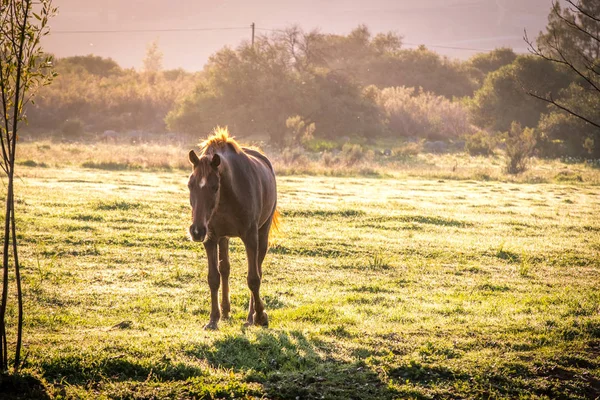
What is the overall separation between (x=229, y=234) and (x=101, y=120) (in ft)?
171

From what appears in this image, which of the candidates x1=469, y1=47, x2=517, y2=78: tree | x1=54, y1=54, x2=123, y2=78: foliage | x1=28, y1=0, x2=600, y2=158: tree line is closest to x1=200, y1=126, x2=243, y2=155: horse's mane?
x1=28, y1=0, x2=600, y2=158: tree line

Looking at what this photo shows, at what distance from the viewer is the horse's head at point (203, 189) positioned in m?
7.57

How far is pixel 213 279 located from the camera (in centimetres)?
905

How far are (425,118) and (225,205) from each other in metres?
50.3

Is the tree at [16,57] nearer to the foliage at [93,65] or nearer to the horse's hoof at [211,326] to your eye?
the horse's hoof at [211,326]

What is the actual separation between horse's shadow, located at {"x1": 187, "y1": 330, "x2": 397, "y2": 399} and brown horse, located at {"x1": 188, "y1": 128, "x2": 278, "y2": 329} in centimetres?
113

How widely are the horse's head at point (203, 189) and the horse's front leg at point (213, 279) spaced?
1023 millimetres

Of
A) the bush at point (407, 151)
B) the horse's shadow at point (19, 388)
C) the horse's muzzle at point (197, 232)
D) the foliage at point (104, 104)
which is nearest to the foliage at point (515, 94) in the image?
the bush at point (407, 151)

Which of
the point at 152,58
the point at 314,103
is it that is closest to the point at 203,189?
the point at 314,103

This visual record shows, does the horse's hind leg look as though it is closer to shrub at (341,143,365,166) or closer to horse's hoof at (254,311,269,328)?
horse's hoof at (254,311,269,328)

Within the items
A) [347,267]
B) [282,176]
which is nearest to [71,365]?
[347,267]

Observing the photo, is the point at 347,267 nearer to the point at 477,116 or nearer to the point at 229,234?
the point at 229,234

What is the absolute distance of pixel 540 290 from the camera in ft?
39.8

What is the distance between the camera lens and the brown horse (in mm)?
7796
